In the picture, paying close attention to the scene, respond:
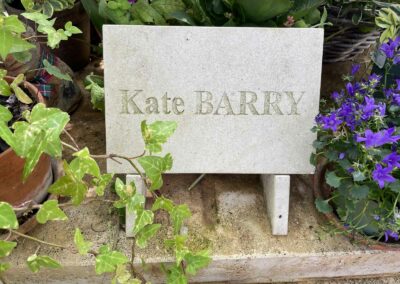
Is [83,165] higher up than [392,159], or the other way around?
[83,165]

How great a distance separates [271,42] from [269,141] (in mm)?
239

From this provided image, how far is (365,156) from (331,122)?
0.11 metres

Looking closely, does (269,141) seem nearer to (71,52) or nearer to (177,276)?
(177,276)

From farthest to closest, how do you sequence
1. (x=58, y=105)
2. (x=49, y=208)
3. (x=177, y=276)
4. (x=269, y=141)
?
1. (x=58, y=105)
2. (x=269, y=141)
3. (x=177, y=276)
4. (x=49, y=208)

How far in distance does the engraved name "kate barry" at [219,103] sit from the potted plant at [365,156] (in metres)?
0.08

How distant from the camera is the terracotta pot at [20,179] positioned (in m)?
1.13

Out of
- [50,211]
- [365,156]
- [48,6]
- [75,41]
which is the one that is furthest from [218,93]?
[75,41]

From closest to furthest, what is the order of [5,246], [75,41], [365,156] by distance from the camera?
[5,246] → [365,156] → [75,41]

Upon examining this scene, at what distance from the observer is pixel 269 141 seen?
1222mm

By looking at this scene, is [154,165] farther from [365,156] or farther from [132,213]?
[365,156]

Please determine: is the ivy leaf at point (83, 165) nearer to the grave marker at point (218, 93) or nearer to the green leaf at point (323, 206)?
the grave marker at point (218, 93)

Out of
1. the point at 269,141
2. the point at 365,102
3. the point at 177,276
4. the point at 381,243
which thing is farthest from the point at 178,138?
the point at 381,243

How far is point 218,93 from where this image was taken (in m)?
1.17

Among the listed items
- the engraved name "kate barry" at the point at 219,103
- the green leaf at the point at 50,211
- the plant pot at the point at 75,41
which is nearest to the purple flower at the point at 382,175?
the engraved name "kate barry" at the point at 219,103
